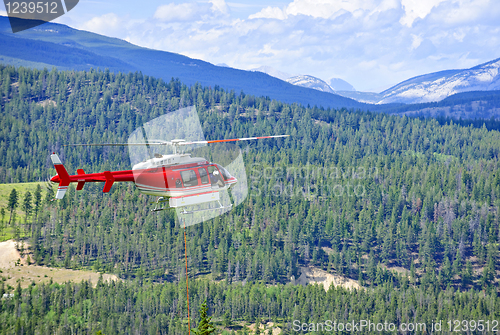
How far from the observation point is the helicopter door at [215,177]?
180 ft

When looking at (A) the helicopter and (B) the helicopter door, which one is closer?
(A) the helicopter

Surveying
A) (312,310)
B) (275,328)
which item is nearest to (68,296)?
(275,328)

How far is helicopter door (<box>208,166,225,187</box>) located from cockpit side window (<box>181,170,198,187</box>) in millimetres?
2073

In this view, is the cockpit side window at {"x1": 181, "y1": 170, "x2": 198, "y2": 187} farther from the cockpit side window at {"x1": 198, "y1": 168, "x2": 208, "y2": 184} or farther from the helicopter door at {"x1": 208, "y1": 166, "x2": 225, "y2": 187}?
the helicopter door at {"x1": 208, "y1": 166, "x2": 225, "y2": 187}

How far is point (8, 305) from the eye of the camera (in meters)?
184

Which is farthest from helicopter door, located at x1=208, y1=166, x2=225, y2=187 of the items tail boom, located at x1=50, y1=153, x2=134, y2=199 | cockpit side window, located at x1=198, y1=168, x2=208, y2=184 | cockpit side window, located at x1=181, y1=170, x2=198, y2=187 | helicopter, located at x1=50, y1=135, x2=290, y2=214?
tail boom, located at x1=50, y1=153, x2=134, y2=199

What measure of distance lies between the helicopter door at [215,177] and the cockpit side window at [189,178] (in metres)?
2.07

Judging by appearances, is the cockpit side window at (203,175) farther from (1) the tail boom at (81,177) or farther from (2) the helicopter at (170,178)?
(1) the tail boom at (81,177)

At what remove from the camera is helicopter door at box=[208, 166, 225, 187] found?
180ft

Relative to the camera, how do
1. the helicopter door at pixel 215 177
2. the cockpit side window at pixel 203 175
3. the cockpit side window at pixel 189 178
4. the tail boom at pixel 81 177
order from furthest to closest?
1. the helicopter door at pixel 215 177
2. the cockpit side window at pixel 203 175
3. the cockpit side window at pixel 189 178
4. the tail boom at pixel 81 177

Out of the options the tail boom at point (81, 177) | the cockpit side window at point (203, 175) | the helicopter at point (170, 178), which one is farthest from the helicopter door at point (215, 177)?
the tail boom at point (81, 177)

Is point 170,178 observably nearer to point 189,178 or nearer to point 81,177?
Answer: point 189,178

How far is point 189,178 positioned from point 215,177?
322cm

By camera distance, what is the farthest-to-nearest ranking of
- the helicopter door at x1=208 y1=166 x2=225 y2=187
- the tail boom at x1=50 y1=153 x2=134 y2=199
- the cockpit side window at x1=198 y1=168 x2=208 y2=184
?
the helicopter door at x1=208 y1=166 x2=225 y2=187 < the cockpit side window at x1=198 y1=168 x2=208 y2=184 < the tail boom at x1=50 y1=153 x2=134 y2=199
